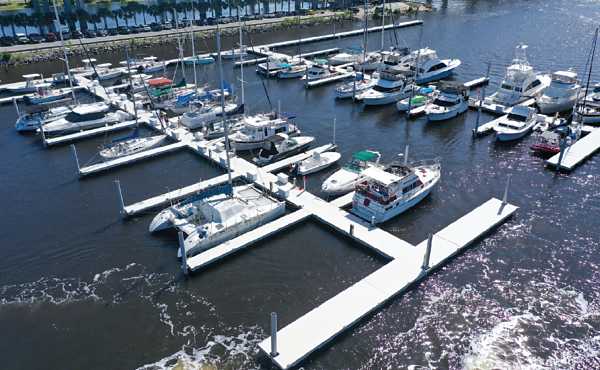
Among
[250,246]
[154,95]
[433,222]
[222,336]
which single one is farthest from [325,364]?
[154,95]

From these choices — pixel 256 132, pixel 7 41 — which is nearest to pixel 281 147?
pixel 256 132

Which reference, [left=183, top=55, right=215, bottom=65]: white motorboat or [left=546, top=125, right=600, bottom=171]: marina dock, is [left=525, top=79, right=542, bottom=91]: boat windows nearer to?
[left=546, top=125, right=600, bottom=171]: marina dock

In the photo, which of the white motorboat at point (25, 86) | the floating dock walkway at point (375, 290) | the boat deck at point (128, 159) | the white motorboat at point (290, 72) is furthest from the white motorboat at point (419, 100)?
the white motorboat at point (25, 86)

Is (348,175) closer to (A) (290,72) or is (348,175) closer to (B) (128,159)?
(B) (128,159)

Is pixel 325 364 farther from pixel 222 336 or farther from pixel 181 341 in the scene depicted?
pixel 181 341

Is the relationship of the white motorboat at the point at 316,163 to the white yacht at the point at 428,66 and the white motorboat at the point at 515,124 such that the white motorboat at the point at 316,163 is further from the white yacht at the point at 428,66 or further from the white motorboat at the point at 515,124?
the white yacht at the point at 428,66

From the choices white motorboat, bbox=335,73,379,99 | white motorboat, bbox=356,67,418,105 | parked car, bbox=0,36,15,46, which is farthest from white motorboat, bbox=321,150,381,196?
parked car, bbox=0,36,15,46
